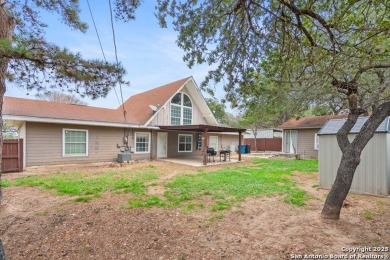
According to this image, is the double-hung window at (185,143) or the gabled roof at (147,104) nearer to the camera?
the gabled roof at (147,104)

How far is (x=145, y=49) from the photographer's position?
663cm

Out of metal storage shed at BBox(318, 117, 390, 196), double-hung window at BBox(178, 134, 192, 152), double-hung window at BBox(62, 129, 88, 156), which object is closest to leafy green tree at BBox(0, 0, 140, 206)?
metal storage shed at BBox(318, 117, 390, 196)

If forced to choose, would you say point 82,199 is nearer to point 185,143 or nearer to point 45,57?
point 45,57

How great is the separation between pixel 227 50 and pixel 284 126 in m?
15.7

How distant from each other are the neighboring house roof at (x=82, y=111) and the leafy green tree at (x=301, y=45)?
851cm

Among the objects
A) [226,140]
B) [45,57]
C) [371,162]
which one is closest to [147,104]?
[226,140]

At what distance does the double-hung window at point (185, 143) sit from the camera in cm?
1611

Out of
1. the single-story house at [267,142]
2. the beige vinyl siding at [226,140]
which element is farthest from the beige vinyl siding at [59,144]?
the single-story house at [267,142]

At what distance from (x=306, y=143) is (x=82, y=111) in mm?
16376

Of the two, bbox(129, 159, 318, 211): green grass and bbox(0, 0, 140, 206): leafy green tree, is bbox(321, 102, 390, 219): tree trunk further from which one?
bbox(0, 0, 140, 206): leafy green tree

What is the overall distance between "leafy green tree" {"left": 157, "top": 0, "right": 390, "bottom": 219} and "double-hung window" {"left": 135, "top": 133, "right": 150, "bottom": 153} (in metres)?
10.1

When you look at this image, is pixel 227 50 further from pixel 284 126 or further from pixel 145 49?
pixel 284 126

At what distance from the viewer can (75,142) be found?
11.0m

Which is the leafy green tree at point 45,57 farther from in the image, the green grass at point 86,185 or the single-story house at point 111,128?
the single-story house at point 111,128
